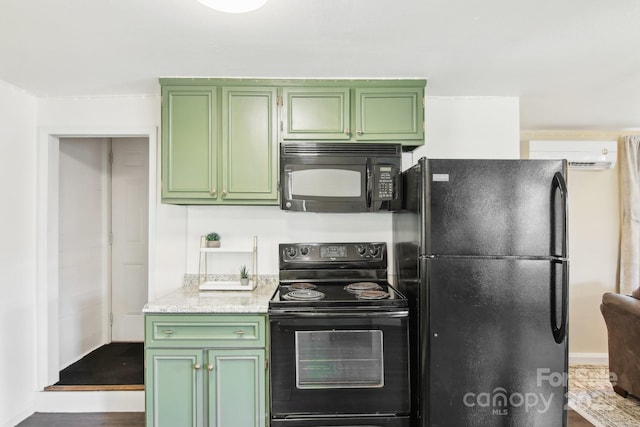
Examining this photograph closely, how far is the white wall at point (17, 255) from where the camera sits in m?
2.38

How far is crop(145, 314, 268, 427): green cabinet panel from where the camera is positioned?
1979mm

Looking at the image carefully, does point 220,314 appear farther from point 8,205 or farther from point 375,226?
point 8,205

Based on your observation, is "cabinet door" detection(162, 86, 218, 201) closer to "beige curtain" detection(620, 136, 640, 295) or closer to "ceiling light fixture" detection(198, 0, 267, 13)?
"ceiling light fixture" detection(198, 0, 267, 13)

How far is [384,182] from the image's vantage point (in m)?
2.27

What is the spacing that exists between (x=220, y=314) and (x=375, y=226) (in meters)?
1.27

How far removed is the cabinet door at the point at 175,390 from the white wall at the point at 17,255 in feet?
3.98

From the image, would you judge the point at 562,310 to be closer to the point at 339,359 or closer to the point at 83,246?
the point at 339,359

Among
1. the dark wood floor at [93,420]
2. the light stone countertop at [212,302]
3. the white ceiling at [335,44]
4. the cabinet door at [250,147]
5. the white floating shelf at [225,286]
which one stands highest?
the white ceiling at [335,44]

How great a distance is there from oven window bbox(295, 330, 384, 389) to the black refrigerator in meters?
0.27

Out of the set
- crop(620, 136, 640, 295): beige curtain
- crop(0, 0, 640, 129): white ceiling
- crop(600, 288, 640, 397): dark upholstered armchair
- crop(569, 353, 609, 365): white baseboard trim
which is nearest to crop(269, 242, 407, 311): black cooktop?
crop(0, 0, 640, 129): white ceiling

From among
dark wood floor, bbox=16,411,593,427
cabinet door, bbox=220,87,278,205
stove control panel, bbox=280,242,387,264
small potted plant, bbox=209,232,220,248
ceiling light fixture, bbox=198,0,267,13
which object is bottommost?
dark wood floor, bbox=16,411,593,427

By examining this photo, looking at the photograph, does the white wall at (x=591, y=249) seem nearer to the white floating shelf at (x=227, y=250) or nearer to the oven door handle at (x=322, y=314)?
the oven door handle at (x=322, y=314)

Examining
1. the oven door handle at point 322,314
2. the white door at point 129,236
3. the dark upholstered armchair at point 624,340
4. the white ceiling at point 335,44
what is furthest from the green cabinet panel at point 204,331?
the dark upholstered armchair at point 624,340

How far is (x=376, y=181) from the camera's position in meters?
2.28
